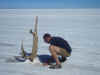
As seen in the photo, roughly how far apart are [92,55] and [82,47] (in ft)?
2.92

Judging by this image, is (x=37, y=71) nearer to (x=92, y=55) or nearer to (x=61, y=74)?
(x=61, y=74)

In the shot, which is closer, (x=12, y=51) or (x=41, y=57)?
(x=41, y=57)

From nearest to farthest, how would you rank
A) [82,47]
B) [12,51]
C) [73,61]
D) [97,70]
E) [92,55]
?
[97,70] → [73,61] → [92,55] → [12,51] → [82,47]

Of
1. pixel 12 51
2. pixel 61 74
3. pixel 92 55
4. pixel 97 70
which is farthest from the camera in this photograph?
pixel 12 51

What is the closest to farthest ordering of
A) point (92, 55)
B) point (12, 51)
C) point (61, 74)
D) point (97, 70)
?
point (61, 74)
point (97, 70)
point (92, 55)
point (12, 51)

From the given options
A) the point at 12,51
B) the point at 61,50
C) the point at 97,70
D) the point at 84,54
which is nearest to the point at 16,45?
the point at 12,51

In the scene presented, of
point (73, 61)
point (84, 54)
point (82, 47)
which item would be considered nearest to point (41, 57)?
point (73, 61)

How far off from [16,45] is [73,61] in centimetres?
232

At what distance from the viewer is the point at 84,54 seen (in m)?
5.54

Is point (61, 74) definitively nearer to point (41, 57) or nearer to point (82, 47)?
point (41, 57)

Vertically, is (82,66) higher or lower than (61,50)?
lower

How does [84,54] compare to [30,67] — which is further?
[84,54]

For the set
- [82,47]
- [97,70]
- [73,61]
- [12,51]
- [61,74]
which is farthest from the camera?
[82,47]

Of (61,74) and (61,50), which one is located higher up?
(61,50)
